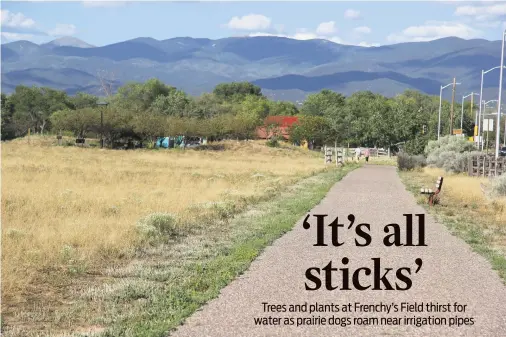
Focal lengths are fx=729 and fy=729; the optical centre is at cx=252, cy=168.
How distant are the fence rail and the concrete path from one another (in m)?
18.9

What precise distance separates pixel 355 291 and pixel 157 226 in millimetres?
6435

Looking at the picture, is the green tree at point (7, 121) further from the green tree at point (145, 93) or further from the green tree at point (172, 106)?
the green tree at point (145, 93)

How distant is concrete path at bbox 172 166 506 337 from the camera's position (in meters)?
7.63

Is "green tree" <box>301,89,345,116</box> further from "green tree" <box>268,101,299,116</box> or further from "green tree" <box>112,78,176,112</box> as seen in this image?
"green tree" <box>112,78,176,112</box>

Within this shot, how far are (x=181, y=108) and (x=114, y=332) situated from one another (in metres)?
129

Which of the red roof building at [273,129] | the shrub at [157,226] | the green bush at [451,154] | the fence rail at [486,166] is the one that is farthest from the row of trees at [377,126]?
the shrub at [157,226]

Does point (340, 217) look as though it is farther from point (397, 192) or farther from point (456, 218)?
point (397, 192)

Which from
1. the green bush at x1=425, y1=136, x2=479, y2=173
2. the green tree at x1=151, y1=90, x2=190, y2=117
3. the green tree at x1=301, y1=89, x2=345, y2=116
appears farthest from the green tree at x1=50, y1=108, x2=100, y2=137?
the green tree at x1=301, y1=89, x2=345, y2=116

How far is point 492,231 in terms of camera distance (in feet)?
53.6

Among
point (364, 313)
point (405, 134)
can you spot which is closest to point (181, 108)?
point (405, 134)

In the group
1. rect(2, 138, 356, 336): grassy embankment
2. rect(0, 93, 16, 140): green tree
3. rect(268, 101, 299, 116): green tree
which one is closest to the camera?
rect(2, 138, 356, 336): grassy embankment

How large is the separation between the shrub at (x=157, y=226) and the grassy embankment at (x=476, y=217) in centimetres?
603

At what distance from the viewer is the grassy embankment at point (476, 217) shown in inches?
531

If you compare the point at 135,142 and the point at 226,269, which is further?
the point at 135,142
